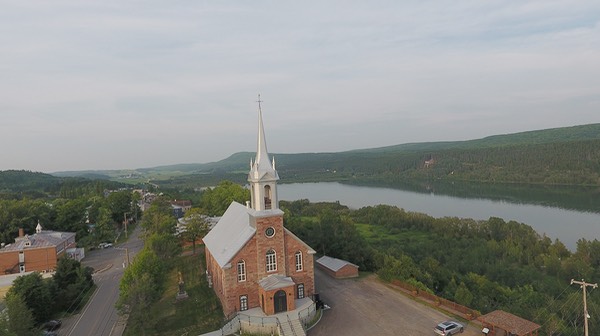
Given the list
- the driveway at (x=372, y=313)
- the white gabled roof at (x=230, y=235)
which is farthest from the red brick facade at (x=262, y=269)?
the driveway at (x=372, y=313)

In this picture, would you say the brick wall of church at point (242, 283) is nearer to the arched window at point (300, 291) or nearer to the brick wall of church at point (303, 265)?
the brick wall of church at point (303, 265)

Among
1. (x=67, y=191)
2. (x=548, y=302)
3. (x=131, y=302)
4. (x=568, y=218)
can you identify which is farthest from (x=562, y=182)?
(x=67, y=191)

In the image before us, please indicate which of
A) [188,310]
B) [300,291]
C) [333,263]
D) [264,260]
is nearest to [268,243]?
[264,260]

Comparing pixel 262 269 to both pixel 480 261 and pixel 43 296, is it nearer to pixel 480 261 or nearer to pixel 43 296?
pixel 43 296

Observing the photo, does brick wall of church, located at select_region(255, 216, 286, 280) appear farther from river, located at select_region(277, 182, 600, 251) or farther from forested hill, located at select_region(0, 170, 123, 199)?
forested hill, located at select_region(0, 170, 123, 199)

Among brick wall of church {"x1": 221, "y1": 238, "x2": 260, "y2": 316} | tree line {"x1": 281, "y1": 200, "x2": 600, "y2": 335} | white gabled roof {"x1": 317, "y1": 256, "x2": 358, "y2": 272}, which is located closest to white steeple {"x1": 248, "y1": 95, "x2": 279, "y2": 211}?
brick wall of church {"x1": 221, "y1": 238, "x2": 260, "y2": 316}

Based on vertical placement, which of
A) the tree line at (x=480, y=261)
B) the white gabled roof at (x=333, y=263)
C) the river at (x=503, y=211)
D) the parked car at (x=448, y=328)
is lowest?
the river at (x=503, y=211)
